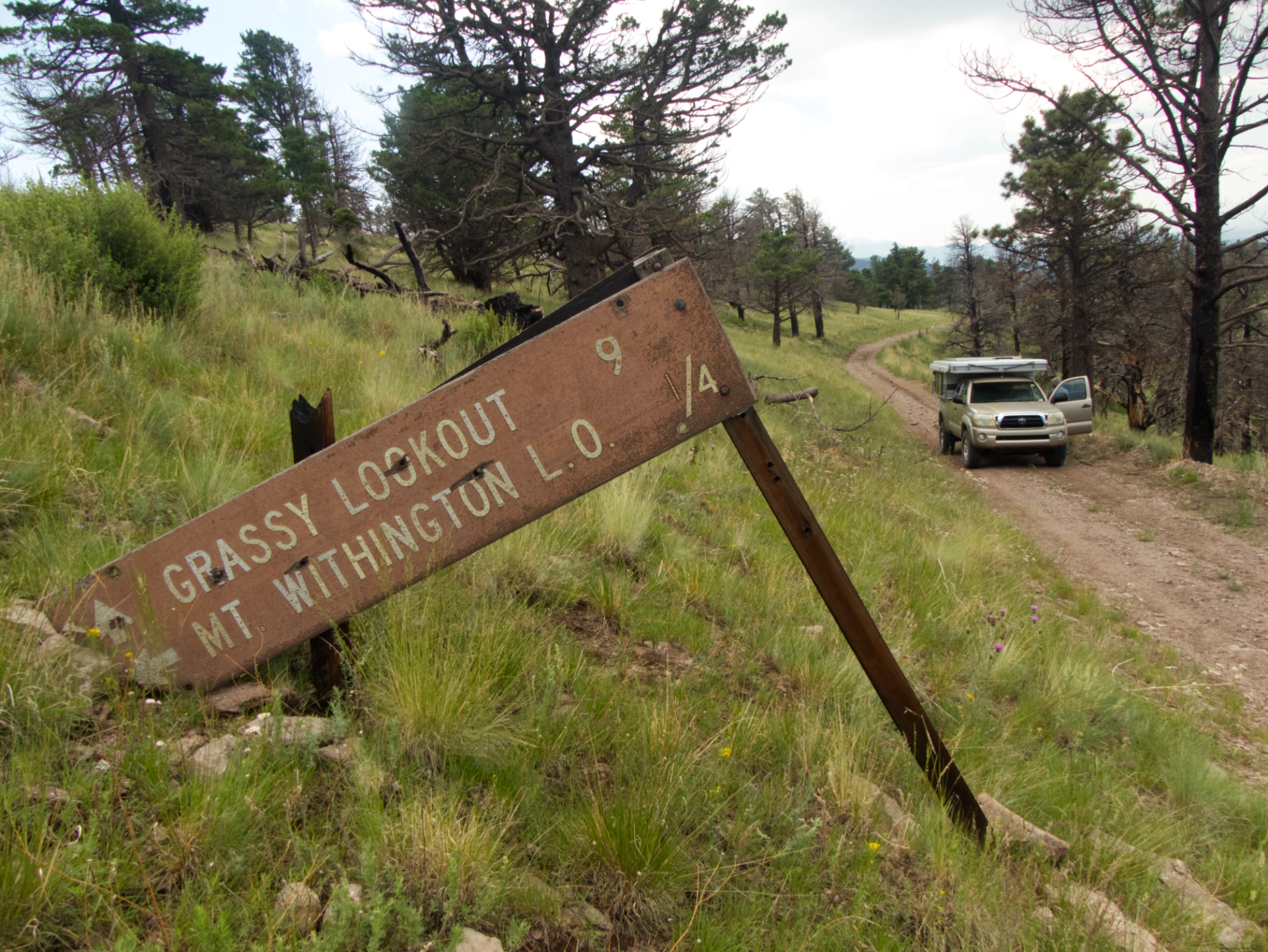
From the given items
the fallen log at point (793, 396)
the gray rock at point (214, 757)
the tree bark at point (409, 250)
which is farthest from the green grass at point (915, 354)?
the gray rock at point (214, 757)

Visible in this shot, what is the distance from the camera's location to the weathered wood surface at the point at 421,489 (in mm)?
1665

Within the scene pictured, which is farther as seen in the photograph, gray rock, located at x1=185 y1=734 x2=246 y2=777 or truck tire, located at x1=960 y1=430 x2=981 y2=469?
truck tire, located at x1=960 y1=430 x2=981 y2=469

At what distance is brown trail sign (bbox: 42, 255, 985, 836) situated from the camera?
5.47ft

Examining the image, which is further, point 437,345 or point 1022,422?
point 1022,422

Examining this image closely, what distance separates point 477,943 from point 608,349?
127cm

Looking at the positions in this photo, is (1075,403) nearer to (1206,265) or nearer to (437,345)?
(1206,265)

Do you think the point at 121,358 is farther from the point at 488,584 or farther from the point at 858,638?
the point at 858,638

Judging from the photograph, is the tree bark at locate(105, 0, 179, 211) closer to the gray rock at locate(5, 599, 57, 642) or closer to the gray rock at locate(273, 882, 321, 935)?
the gray rock at locate(5, 599, 57, 642)

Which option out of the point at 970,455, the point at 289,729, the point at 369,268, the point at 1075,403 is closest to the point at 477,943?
the point at 289,729

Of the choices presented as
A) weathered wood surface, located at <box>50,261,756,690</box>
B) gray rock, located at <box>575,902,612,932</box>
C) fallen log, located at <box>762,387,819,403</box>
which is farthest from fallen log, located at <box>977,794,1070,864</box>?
fallen log, located at <box>762,387,819,403</box>

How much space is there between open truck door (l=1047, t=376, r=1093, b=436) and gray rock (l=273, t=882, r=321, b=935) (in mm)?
16719

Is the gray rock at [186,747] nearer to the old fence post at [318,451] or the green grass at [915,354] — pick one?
the old fence post at [318,451]

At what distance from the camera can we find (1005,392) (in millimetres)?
14711

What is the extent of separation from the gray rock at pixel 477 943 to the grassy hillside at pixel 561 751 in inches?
1.6
